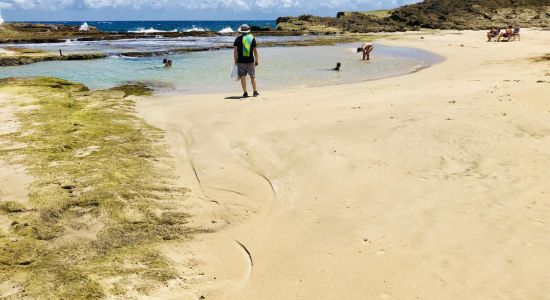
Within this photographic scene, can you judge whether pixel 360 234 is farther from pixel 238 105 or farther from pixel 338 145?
pixel 238 105

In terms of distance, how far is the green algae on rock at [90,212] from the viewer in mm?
3166

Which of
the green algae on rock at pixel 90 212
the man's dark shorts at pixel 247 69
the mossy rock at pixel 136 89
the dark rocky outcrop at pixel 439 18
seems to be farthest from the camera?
the dark rocky outcrop at pixel 439 18

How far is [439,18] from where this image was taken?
7094 cm

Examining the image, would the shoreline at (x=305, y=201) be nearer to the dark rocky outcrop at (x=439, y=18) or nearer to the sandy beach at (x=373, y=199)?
the sandy beach at (x=373, y=199)

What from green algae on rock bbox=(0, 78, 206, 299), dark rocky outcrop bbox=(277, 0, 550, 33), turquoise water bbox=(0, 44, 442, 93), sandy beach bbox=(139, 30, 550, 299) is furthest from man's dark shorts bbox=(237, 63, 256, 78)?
dark rocky outcrop bbox=(277, 0, 550, 33)

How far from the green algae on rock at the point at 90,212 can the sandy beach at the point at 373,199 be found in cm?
30

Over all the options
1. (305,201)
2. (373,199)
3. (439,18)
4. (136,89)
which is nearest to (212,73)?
(136,89)

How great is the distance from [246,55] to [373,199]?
825 centimetres

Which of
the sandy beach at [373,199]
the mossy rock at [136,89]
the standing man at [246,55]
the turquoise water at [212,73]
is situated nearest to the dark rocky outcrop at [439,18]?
the turquoise water at [212,73]

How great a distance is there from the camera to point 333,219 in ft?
13.9

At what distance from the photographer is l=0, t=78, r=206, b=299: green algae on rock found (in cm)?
317

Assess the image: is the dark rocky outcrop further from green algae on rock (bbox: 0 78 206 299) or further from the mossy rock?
green algae on rock (bbox: 0 78 206 299)

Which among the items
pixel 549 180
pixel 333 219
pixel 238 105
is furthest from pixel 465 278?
pixel 238 105

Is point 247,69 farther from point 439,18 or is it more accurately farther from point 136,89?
point 439,18
